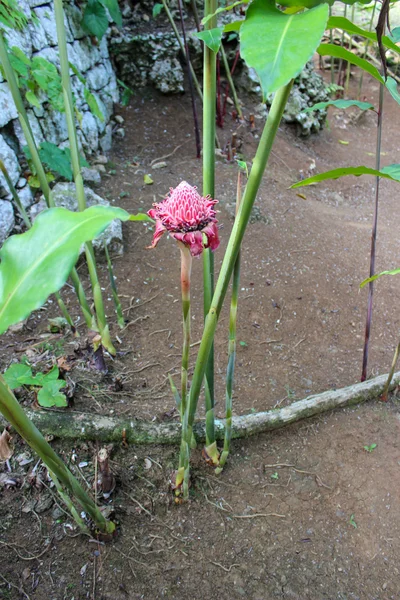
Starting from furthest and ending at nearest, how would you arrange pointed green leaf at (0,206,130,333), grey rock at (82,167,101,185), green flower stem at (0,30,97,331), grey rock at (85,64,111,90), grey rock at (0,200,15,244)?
grey rock at (85,64,111,90), grey rock at (82,167,101,185), grey rock at (0,200,15,244), green flower stem at (0,30,97,331), pointed green leaf at (0,206,130,333)

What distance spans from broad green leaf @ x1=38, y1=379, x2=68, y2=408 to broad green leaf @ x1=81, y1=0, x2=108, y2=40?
2447 millimetres

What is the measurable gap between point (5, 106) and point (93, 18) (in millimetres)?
1175

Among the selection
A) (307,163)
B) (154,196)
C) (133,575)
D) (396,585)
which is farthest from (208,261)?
(307,163)

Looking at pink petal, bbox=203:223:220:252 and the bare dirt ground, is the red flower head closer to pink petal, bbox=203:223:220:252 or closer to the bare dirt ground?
pink petal, bbox=203:223:220:252

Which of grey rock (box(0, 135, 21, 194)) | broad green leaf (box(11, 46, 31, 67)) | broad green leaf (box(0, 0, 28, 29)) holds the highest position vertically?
broad green leaf (box(0, 0, 28, 29))

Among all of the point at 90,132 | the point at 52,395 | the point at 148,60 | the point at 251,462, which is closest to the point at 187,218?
the point at 52,395

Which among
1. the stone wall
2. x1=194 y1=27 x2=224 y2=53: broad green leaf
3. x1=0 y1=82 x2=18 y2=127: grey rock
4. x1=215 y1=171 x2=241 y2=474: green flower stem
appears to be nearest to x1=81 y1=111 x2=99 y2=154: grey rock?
the stone wall

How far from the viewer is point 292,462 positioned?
125cm

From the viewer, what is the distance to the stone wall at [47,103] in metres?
1.94

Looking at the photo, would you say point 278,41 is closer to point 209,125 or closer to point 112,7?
point 209,125

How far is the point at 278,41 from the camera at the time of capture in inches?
18.4

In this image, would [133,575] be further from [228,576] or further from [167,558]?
[228,576]

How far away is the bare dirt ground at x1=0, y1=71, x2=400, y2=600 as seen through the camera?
998mm

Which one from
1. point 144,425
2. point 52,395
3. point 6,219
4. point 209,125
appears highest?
point 209,125
